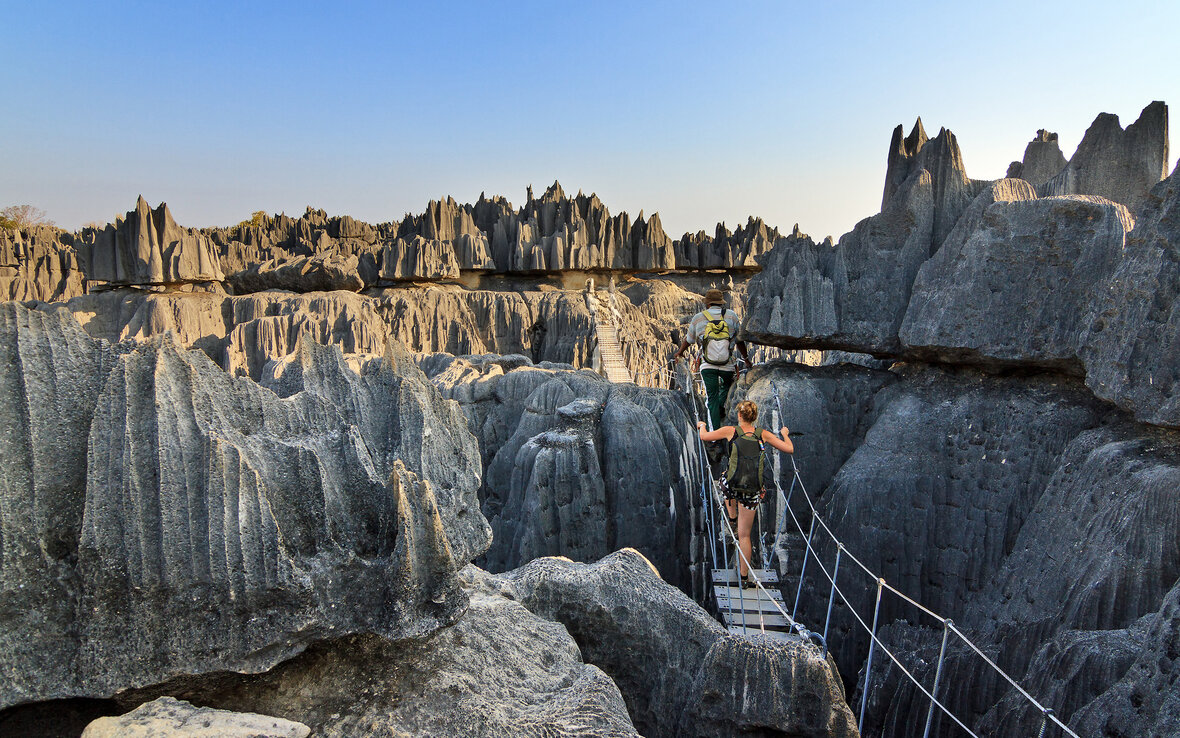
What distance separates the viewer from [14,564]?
2322 millimetres

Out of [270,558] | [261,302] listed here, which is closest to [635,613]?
[270,558]

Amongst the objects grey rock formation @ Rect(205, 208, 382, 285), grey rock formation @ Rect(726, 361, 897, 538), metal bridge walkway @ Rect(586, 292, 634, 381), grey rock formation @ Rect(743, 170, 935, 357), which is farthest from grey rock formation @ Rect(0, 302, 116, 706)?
grey rock formation @ Rect(205, 208, 382, 285)

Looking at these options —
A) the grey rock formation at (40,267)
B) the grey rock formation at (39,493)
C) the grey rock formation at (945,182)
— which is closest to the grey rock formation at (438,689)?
the grey rock formation at (39,493)

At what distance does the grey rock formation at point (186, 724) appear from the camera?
2266 millimetres

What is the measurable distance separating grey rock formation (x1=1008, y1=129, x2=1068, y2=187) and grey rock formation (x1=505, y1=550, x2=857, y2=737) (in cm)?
850

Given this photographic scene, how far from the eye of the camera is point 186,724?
92.5 inches

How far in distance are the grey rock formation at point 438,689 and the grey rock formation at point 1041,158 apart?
9562 millimetres

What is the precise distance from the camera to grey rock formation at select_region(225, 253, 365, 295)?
27.5 m

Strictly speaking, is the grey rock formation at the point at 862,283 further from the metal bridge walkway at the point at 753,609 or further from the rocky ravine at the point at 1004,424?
the metal bridge walkway at the point at 753,609

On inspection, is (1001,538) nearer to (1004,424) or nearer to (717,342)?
(1004,424)

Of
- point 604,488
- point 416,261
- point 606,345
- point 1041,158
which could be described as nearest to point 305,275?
point 416,261

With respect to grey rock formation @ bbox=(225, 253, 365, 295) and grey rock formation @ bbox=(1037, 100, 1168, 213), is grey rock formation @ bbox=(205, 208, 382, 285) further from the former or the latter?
grey rock formation @ bbox=(1037, 100, 1168, 213)

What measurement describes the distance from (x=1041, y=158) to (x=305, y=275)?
83.2 ft

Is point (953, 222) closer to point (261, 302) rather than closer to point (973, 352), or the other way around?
point (973, 352)
